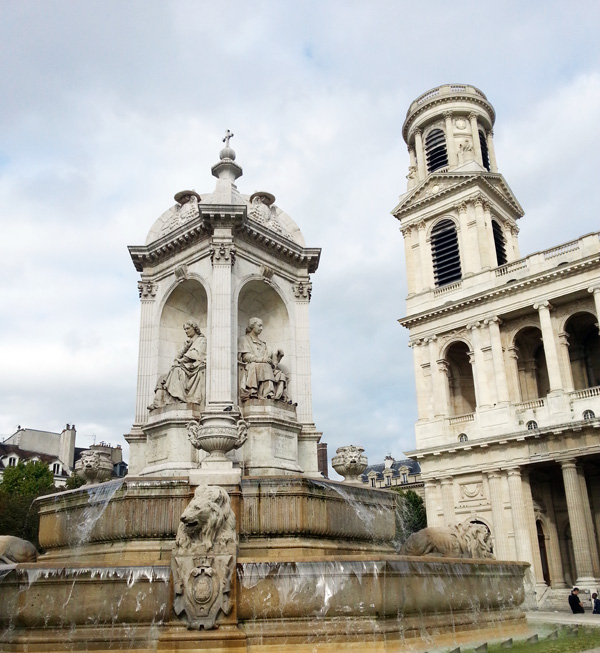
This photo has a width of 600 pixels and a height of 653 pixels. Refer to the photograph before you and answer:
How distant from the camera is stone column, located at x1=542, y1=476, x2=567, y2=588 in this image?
121ft

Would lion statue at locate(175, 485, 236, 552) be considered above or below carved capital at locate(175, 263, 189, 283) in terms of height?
below

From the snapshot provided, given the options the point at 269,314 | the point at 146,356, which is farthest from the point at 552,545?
the point at 146,356

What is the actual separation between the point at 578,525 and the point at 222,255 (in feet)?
92.4

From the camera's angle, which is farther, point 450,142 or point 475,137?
point 475,137

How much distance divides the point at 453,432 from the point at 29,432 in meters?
57.2

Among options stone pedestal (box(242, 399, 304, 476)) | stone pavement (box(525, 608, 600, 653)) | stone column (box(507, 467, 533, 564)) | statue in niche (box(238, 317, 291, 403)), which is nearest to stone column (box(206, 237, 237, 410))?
statue in niche (box(238, 317, 291, 403))

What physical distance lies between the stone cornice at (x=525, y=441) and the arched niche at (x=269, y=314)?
24389 millimetres

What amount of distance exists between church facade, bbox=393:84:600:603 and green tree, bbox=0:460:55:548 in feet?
85.9

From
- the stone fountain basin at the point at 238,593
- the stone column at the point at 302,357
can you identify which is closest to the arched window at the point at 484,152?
the stone column at the point at 302,357

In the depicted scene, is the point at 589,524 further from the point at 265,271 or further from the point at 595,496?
the point at 265,271

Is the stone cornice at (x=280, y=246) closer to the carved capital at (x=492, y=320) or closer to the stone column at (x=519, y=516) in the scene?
the stone column at (x=519, y=516)

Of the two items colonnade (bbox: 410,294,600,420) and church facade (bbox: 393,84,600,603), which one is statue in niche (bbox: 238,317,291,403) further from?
colonnade (bbox: 410,294,600,420)

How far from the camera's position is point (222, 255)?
14125 millimetres

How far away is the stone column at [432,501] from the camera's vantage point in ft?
131
